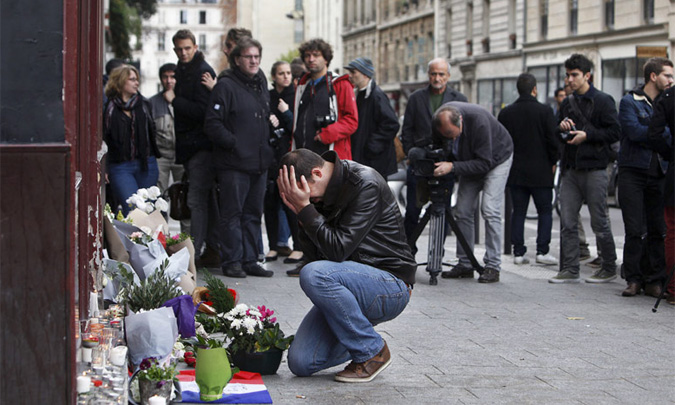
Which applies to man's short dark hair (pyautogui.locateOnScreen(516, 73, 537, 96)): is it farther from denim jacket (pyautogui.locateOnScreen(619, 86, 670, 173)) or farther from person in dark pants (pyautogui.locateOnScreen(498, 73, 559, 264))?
denim jacket (pyautogui.locateOnScreen(619, 86, 670, 173))

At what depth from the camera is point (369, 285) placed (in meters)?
6.11

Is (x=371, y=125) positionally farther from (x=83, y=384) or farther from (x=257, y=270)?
(x=83, y=384)

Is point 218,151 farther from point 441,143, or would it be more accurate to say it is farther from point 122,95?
point 441,143

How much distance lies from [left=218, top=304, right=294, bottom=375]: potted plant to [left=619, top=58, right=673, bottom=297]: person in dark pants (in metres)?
4.31

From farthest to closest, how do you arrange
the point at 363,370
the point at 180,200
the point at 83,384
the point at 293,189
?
the point at 180,200 → the point at 363,370 → the point at 293,189 → the point at 83,384

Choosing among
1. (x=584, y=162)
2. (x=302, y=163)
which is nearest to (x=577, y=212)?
(x=584, y=162)

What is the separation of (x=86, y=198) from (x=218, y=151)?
4.15 m

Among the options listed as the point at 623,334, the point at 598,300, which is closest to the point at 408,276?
the point at 623,334

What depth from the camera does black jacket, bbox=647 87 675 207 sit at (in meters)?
9.01

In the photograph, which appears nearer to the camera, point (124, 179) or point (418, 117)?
point (124, 179)

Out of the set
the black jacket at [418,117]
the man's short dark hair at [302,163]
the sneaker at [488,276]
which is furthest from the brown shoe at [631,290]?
the man's short dark hair at [302,163]

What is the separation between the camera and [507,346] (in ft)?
23.9

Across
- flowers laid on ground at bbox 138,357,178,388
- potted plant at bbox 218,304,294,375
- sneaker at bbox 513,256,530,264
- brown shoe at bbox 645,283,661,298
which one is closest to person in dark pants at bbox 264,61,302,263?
sneaker at bbox 513,256,530,264

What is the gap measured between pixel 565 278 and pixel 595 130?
56.9 inches
